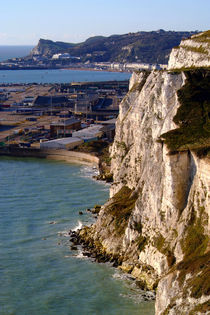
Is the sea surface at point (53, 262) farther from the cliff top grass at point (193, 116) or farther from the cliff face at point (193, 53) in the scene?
the cliff face at point (193, 53)

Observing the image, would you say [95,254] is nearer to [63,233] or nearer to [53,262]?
[53,262]

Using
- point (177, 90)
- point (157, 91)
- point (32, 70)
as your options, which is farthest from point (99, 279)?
point (32, 70)

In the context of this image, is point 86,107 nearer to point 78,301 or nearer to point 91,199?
point 91,199

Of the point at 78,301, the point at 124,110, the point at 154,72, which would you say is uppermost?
the point at 154,72

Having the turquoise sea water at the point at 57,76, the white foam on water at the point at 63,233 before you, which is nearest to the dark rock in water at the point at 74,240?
the white foam on water at the point at 63,233

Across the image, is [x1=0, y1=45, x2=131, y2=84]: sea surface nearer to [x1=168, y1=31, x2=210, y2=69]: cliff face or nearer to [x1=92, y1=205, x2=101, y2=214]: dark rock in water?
[x1=168, y1=31, x2=210, y2=69]: cliff face

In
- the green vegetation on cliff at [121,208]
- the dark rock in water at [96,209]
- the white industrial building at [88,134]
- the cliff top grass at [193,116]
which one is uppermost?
the cliff top grass at [193,116]

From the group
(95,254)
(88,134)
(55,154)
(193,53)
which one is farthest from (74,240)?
(88,134)
